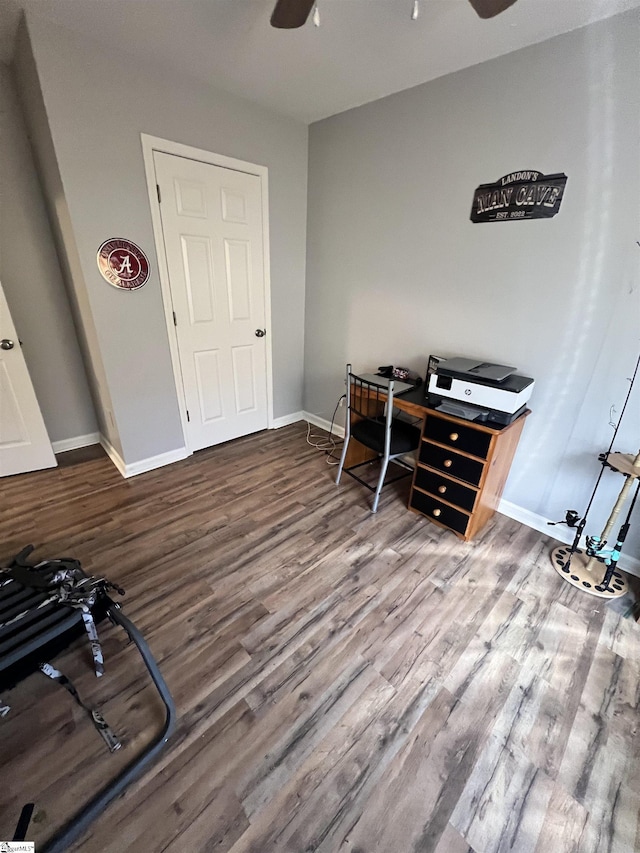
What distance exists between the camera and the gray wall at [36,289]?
223cm

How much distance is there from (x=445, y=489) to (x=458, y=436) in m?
0.35

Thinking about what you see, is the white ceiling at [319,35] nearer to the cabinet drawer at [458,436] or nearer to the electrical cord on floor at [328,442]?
the cabinet drawer at [458,436]

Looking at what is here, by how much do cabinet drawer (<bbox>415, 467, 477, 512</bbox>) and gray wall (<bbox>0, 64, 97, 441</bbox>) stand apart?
278 centimetres

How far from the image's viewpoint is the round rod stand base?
5.81 feet

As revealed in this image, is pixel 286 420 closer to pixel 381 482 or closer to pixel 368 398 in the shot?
pixel 368 398

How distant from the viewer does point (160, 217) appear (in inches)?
89.5

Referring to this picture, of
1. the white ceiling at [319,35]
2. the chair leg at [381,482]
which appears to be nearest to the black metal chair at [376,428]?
the chair leg at [381,482]

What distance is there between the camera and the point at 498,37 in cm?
165

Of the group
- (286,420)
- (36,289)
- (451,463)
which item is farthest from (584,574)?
(36,289)

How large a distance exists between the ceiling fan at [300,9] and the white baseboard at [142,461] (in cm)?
251

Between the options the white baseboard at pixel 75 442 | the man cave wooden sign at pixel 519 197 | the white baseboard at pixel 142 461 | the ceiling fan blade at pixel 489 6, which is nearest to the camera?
the ceiling fan blade at pixel 489 6

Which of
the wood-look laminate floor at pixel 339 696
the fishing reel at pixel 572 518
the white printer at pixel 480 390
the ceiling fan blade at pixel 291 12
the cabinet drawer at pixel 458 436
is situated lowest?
the wood-look laminate floor at pixel 339 696

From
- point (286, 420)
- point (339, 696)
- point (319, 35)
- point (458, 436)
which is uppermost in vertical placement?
point (319, 35)

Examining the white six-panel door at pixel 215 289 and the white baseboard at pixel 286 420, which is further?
the white baseboard at pixel 286 420
